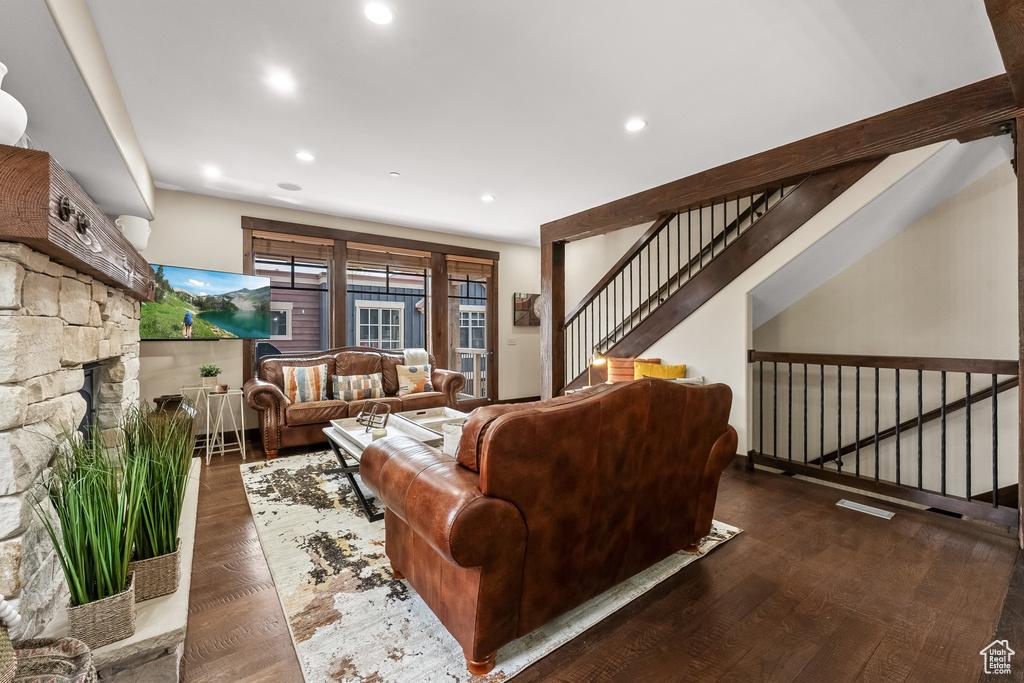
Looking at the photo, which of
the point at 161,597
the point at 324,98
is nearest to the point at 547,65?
the point at 324,98

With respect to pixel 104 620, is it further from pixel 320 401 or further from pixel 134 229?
pixel 134 229

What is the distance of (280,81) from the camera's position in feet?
7.81

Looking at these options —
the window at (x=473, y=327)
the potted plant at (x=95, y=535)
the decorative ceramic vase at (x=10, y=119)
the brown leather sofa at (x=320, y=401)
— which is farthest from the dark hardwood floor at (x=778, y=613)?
the window at (x=473, y=327)

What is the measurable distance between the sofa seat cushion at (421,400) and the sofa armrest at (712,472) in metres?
3.28

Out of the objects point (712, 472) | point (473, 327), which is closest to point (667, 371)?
point (712, 472)

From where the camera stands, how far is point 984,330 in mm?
3486

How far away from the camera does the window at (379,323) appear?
6254 millimetres

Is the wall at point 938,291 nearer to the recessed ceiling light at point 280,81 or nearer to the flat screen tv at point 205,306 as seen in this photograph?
the recessed ceiling light at point 280,81

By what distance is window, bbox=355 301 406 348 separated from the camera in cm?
625

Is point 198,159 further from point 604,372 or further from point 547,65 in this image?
point 604,372

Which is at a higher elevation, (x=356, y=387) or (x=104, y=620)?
(x=356, y=387)

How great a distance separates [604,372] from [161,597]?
3.81 metres

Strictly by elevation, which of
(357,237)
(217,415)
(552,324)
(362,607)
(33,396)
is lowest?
(362,607)

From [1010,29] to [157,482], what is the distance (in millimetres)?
3309
